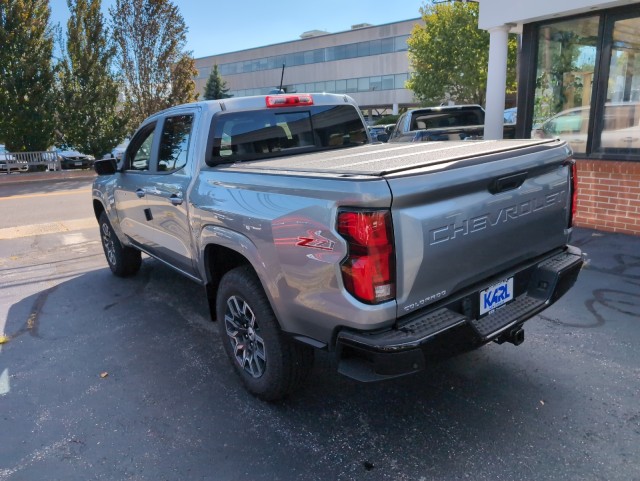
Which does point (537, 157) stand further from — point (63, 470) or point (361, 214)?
point (63, 470)

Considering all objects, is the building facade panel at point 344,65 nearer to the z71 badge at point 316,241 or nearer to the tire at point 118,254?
the tire at point 118,254

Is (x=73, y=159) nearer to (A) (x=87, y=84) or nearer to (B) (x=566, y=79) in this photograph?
(A) (x=87, y=84)

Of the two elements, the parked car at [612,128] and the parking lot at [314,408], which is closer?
the parking lot at [314,408]

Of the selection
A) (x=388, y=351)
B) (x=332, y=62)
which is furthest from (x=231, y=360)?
(x=332, y=62)

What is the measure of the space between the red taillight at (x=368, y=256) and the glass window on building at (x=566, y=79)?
21.1 ft

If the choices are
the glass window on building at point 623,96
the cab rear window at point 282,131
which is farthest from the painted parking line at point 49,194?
the glass window on building at point 623,96

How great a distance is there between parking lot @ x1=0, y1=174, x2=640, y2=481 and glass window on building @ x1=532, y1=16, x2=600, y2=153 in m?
3.68

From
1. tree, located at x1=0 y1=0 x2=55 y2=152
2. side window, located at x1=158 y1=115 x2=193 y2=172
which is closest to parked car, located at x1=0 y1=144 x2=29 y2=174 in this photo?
tree, located at x1=0 y1=0 x2=55 y2=152

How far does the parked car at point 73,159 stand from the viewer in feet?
64.8

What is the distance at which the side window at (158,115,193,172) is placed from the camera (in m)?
3.88

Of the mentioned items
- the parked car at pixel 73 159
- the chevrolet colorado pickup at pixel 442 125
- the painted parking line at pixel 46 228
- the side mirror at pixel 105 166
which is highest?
the side mirror at pixel 105 166

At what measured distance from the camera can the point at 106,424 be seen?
9.88ft

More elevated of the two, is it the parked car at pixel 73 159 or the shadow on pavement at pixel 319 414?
the parked car at pixel 73 159

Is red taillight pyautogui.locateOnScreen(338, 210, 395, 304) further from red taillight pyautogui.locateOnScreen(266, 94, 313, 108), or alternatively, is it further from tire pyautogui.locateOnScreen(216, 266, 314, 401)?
red taillight pyautogui.locateOnScreen(266, 94, 313, 108)
